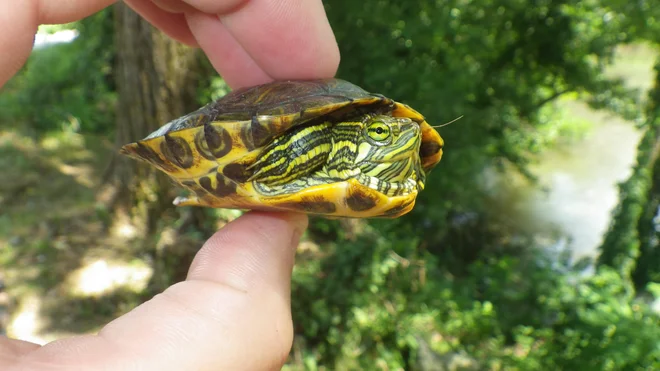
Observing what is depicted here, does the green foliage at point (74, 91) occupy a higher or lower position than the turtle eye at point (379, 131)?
lower

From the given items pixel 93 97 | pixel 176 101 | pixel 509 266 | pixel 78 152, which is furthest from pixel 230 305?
pixel 93 97

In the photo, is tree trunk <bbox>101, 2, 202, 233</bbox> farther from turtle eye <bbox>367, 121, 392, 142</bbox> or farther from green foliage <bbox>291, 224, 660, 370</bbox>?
turtle eye <bbox>367, 121, 392, 142</bbox>

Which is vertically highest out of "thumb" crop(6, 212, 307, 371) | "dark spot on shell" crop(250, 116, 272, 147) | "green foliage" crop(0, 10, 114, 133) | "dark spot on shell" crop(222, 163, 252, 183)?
"dark spot on shell" crop(250, 116, 272, 147)

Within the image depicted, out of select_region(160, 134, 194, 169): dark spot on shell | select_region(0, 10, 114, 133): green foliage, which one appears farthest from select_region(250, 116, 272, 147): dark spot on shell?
select_region(0, 10, 114, 133): green foliage

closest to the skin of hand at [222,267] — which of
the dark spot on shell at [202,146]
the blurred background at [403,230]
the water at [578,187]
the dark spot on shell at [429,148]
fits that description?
the dark spot on shell at [202,146]

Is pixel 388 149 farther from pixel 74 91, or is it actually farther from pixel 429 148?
pixel 74 91

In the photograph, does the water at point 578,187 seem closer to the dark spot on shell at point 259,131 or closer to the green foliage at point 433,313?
the green foliage at point 433,313

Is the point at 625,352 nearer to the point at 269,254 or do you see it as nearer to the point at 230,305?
the point at 269,254
